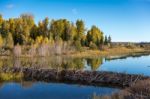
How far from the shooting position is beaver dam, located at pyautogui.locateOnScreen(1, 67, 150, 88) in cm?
2483

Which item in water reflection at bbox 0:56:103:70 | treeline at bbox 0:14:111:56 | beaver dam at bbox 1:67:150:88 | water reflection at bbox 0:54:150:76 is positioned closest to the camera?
beaver dam at bbox 1:67:150:88

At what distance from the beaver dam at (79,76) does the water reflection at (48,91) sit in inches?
77.6

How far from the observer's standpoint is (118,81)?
2512 cm

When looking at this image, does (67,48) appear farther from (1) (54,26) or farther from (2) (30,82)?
(2) (30,82)

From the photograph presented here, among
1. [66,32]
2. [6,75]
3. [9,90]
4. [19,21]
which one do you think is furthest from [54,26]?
[9,90]

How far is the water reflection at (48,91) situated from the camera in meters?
19.5

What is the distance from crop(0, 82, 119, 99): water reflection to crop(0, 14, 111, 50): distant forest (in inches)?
1673

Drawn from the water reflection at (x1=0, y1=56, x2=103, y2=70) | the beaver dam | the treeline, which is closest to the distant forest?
the treeline

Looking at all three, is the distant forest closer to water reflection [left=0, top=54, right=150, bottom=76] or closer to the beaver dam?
water reflection [left=0, top=54, right=150, bottom=76]

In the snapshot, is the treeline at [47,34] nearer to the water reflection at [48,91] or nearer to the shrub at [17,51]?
the shrub at [17,51]

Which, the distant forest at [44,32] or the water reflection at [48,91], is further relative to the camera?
the distant forest at [44,32]

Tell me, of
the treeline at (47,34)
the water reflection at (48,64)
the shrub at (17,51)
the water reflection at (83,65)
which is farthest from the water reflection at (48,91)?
the treeline at (47,34)

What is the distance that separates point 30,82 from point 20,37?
161 ft

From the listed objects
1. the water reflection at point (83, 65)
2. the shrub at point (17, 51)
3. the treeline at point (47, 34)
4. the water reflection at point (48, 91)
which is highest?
the treeline at point (47, 34)
